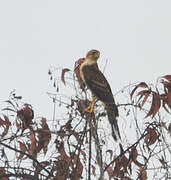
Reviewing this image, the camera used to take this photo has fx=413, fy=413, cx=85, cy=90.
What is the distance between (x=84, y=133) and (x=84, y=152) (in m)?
0.69

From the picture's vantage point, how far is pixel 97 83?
7277 mm

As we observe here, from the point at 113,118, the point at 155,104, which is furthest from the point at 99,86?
the point at 155,104

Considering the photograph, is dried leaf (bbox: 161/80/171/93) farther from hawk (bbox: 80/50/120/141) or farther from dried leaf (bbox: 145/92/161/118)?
hawk (bbox: 80/50/120/141)

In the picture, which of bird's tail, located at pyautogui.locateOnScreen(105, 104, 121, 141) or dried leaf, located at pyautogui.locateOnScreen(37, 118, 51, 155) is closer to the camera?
dried leaf, located at pyautogui.locateOnScreen(37, 118, 51, 155)

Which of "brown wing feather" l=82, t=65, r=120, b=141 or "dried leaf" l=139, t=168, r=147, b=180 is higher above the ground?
"brown wing feather" l=82, t=65, r=120, b=141

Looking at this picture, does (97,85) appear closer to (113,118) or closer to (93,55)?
(93,55)

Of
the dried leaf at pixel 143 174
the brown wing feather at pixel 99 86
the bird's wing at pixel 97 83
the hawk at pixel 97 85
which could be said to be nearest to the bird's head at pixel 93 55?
the hawk at pixel 97 85

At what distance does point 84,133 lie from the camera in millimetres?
3945

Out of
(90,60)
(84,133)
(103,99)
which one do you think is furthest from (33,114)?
(90,60)

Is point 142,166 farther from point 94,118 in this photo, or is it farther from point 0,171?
point 0,171

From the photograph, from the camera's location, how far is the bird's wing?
6679mm

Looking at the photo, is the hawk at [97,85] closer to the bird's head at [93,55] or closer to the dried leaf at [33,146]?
the bird's head at [93,55]

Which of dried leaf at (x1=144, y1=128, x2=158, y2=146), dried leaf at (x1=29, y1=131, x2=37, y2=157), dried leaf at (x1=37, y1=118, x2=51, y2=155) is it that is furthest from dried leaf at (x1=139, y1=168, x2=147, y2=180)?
dried leaf at (x1=29, y1=131, x2=37, y2=157)

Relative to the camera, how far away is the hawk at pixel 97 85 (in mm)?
5545
